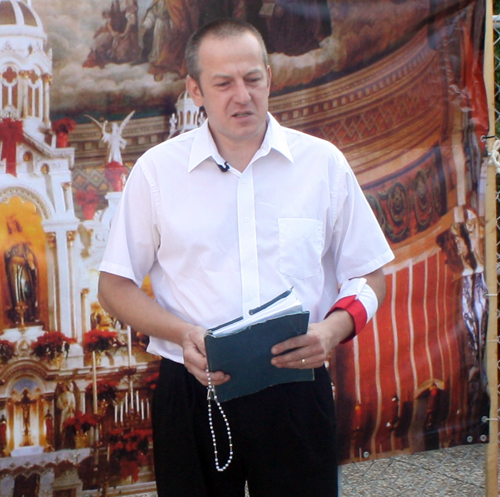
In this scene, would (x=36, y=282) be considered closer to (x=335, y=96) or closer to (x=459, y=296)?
(x=335, y=96)

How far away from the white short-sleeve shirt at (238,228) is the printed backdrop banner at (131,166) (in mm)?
1067

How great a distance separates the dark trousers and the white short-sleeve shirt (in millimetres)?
188

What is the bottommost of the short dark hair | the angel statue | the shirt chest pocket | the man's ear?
the shirt chest pocket

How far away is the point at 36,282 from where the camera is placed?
295 cm

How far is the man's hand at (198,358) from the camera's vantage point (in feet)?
5.62

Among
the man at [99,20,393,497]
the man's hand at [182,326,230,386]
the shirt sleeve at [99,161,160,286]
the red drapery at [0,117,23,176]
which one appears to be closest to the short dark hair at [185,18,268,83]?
the man at [99,20,393,497]

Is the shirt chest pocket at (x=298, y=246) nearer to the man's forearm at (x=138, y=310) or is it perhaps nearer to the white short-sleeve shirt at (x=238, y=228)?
the white short-sleeve shirt at (x=238, y=228)

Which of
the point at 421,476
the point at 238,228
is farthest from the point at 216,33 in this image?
the point at 421,476

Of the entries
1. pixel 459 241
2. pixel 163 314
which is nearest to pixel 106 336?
pixel 163 314

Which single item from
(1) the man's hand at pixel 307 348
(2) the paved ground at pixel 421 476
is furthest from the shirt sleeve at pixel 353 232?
(2) the paved ground at pixel 421 476

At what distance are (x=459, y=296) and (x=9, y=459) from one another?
2281mm

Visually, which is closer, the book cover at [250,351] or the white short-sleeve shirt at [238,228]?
the book cover at [250,351]

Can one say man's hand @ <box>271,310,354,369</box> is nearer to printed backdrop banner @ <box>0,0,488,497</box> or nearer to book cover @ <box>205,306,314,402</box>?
book cover @ <box>205,306,314,402</box>

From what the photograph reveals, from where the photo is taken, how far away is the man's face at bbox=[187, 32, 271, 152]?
1885 millimetres
